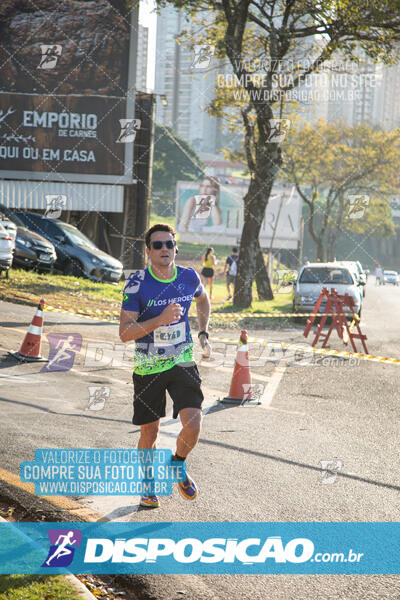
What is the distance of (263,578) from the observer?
4.43 meters

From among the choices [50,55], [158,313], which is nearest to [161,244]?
[158,313]

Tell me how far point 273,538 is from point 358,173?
43.5 m

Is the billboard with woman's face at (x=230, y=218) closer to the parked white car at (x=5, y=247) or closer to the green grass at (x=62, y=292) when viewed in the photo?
the green grass at (x=62, y=292)

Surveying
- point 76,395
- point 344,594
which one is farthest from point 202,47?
point 344,594

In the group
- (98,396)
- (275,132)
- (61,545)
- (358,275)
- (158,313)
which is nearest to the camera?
(61,545)

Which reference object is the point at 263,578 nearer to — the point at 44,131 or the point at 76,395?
the point at 76,395

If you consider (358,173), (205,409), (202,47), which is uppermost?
(202,47)

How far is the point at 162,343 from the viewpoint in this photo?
5250mm

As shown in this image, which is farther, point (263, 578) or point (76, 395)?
point (76, 395)

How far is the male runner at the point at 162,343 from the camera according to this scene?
5.20 meters

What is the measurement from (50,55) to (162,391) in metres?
24.3

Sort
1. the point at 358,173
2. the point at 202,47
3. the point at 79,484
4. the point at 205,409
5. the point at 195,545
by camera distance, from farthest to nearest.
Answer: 1. the point at 358,173
2. the point at 202,47
3. the point at 205,409
4. the point at 79,484
5. the point at 195,545

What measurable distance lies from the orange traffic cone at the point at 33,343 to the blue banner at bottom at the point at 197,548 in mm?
5989

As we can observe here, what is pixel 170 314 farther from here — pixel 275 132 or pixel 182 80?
pixel 182 80
